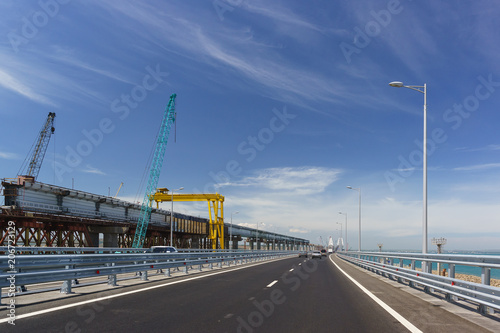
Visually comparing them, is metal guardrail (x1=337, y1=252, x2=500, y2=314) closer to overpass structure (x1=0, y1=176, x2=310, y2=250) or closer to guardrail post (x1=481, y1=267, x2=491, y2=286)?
guardrail post (x1=481, y1=267, x2=491, y2=286)

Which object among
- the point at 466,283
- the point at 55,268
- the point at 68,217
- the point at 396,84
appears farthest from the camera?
the point at 68,217

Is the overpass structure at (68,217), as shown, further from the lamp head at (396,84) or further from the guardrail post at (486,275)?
the guardrail post at (486,275)

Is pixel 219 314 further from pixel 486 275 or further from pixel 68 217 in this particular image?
pixel 68 217

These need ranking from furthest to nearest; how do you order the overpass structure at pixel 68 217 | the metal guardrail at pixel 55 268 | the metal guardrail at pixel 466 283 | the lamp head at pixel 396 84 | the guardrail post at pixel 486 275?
the overpass structure at pixel 68 217, the lamp head at pixel 396 84, the metal guardrail at pixel 55 268, the guardrail post at pixel 486 275, the metal guardrail at pixel 466 283

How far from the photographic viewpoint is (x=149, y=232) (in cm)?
7806

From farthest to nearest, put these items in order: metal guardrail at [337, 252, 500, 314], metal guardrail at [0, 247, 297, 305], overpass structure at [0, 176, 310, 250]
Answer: overpass structure at [0, 176, 310, 250]
metal guardrail at [0, 247, 297, 305]
metal guardrail at [337, 252, 500, 314]

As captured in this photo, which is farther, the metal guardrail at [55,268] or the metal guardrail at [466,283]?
the metal guardrail at [55,268]

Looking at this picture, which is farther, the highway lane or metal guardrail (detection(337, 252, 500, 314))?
metal guardrail (detection(337, 252, 500, 314))

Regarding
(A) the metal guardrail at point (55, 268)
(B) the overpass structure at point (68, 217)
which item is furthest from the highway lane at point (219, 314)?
(B) the overpass structure at point (68, 217)

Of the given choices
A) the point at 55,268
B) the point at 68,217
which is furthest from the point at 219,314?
the point at 68,217

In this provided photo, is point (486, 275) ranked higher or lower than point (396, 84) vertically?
lower

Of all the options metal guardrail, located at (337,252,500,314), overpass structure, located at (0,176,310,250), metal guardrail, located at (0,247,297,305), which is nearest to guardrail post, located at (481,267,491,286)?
metal guardrail, located at (337,252,500,314)

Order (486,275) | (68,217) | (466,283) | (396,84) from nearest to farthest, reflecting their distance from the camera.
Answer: (486,275) → (466,283) → (396,84) → (68,217)

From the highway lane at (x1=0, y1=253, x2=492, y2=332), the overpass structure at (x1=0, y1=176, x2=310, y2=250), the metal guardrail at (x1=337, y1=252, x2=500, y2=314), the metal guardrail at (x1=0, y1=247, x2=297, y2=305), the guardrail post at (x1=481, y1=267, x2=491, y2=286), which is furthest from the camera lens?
the overpass structure at (x1=0, y1=176, x2=310, y2=250)
